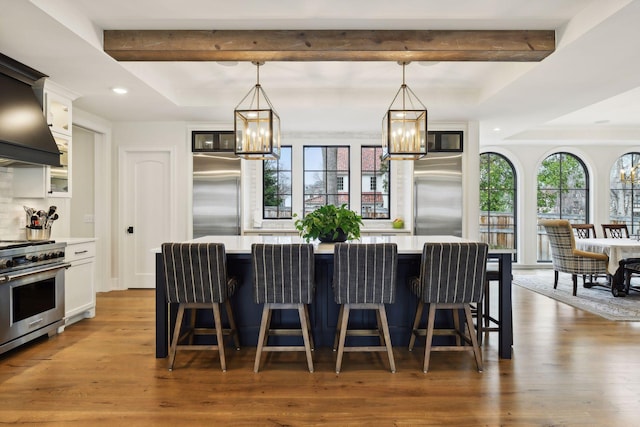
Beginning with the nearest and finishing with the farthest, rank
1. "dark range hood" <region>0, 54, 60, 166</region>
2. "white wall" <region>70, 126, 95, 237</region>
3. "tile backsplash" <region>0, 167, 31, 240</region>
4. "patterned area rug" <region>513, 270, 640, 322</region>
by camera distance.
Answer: "dark range hood" <region>0, 54, 60, 166</region>, "tile backsplash" <region>0, 167, 31, 240</region>, "patterned area rug" <region>513, 270, 640, 322</region>, "white wall" <region>70, 126, 95, 237</region>

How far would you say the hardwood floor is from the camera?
219 cm

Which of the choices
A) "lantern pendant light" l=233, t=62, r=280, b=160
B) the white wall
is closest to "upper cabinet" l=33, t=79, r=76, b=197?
the white wall

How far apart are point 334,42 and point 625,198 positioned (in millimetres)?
7639

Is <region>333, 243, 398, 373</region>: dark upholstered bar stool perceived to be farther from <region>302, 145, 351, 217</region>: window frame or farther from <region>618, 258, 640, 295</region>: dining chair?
<region>618, 258, 640, 295</region>: dining chair

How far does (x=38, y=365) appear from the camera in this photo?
2.92 m

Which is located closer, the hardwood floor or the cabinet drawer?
the hardwood floor

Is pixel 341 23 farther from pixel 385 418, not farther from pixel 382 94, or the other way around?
pixel 385 418

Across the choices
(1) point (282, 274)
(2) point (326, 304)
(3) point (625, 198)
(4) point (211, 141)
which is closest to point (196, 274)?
(1) point (282, 274)

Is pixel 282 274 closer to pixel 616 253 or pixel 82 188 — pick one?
pixel 82 188

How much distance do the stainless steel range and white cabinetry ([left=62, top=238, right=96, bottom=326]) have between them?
7.7 inches

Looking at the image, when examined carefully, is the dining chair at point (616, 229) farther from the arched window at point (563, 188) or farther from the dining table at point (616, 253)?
the arched window at point (563, 188)

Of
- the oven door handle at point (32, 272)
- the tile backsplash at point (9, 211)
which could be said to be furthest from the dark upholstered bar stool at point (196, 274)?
the tile backsplash at point (9, 211)

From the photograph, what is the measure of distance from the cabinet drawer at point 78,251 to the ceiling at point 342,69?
162cm

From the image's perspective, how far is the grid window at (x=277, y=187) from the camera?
6.36 meters
